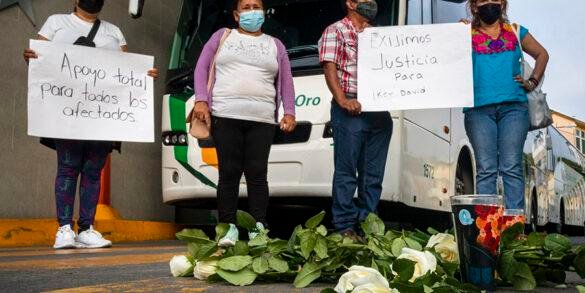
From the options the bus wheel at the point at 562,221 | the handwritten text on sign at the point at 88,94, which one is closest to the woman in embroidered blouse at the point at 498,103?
the handwritten text on sign at the point at 88,94

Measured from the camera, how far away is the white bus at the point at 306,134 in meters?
5.75

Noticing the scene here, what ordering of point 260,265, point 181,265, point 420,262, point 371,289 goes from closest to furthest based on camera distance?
point 371,289, point 420,262, point 260,265, point 181,265

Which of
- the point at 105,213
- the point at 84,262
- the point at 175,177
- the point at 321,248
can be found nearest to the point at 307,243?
the point at 321,248

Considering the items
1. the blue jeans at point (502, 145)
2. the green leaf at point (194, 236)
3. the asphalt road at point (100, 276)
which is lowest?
the asphalt road at point (100, 276)

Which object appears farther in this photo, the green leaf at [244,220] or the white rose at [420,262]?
the green leaf at [244,220]

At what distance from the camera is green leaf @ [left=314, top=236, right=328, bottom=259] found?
2312 millimetres

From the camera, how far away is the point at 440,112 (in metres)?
6.70

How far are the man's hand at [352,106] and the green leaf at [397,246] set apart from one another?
1.99 meters

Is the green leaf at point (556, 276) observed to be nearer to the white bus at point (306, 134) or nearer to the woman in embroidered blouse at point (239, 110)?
the woman in embroidered blouse at point (239, 110)

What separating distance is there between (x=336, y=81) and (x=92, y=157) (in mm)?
1898

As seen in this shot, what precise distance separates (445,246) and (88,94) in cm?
357

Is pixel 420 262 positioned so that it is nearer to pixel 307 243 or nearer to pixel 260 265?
pixel 307 243

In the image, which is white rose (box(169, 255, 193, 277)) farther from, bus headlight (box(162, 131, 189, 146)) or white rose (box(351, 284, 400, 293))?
bus headlight (box(162, 131, 189, 146))

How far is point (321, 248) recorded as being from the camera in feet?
7.64
